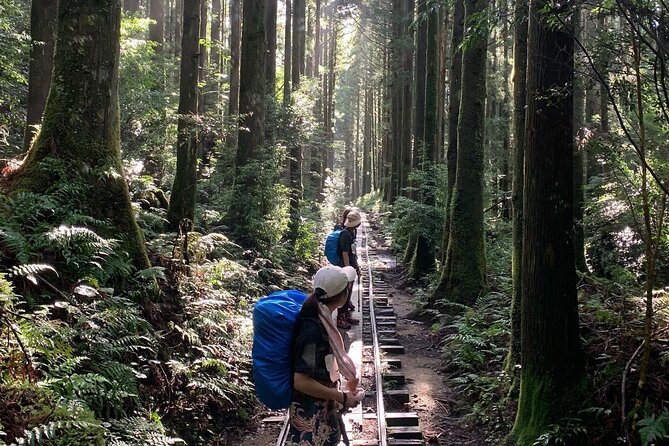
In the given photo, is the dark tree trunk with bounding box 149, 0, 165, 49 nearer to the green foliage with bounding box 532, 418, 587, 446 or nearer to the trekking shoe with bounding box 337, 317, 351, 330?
the trekking shoe with bounding box 337, 317, 351, 330

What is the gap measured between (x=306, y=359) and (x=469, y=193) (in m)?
10.2

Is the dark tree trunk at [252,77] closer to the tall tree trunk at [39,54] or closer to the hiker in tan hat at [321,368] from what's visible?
the tall tree trunk at [39,54]

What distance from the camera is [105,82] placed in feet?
25.1

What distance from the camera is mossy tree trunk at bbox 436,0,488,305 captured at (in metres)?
12.7

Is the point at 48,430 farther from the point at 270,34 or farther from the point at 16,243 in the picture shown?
the point at 270,34

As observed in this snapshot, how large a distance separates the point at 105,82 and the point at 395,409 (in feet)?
19.9

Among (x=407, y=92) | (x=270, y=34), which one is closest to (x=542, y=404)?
(x=270, y=34)

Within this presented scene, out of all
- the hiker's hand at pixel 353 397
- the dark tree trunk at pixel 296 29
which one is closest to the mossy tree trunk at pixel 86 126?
the hiker's hand at pixel 353 397

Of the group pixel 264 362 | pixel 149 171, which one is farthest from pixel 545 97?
pixel 149 171

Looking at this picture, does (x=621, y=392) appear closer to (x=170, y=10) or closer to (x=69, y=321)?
(x=69, y=321)

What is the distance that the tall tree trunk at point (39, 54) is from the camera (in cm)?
1119

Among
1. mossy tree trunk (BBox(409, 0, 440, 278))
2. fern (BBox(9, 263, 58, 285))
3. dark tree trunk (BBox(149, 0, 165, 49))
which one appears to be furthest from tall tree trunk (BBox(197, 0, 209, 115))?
fern (BBox(9, 263, 58, 285))

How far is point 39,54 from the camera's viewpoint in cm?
1123

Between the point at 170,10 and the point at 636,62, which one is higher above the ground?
the point at 170,10
